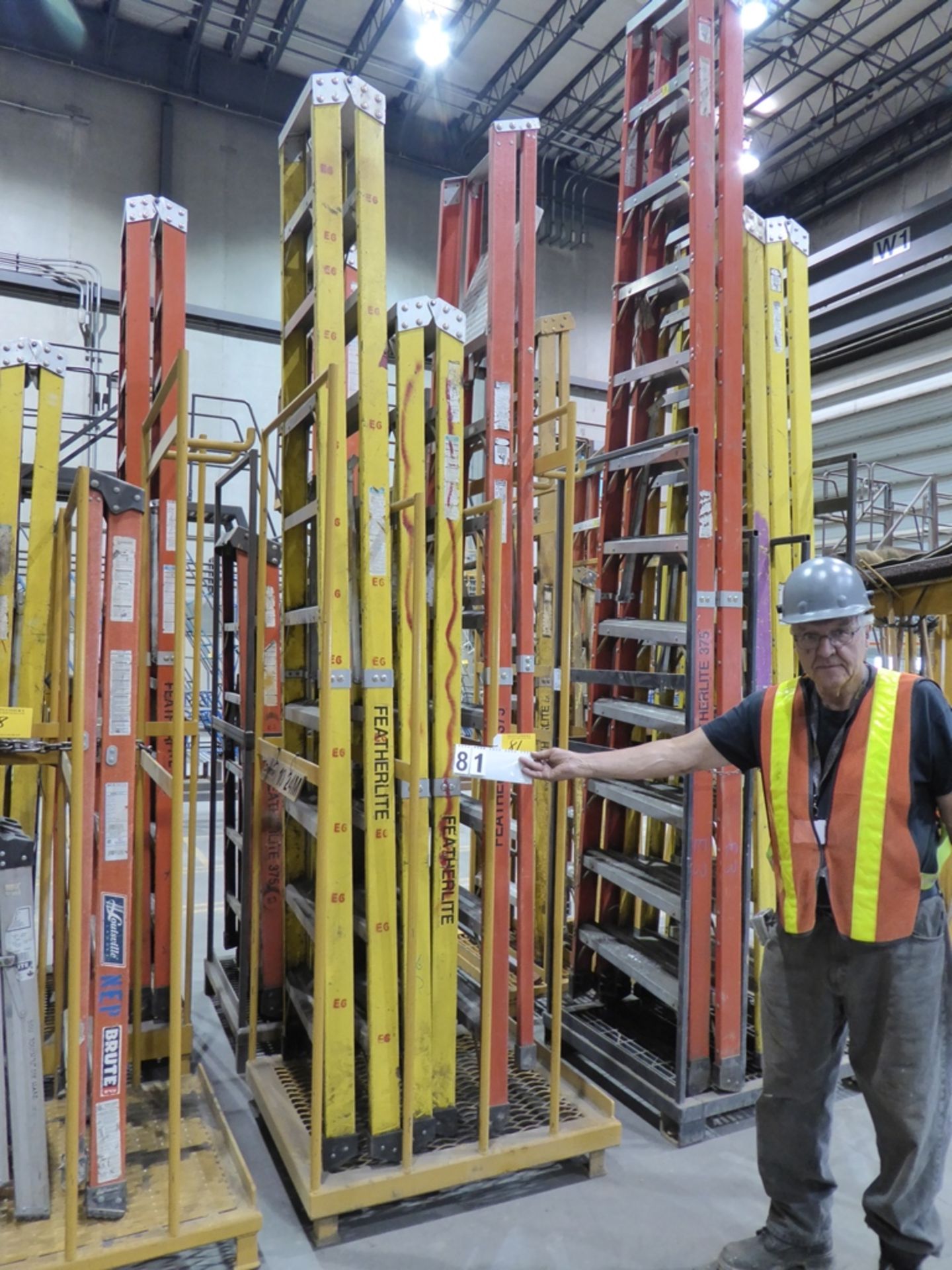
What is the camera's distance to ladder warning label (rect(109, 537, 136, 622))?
2848 mm

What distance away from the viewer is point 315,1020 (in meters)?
2.92

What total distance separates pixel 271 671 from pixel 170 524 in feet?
3.56

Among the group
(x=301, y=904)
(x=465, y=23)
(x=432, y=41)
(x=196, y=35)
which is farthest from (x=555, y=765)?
(x=196, y=35)

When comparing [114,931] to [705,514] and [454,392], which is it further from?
[705,514]

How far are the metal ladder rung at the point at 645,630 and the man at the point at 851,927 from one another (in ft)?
3.40

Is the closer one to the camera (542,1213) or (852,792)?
(852,792)

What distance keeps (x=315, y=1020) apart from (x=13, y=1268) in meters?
1.06

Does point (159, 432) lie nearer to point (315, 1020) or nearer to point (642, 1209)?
point (315, 1020)

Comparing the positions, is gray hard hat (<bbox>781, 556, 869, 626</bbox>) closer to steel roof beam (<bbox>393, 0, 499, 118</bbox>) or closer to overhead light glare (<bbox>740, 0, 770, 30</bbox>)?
overhead light glare (<bbox>740, 0, 770, 30</bbox>)

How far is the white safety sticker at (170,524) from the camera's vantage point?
163 inches

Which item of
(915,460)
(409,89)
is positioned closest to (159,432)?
(915,460)

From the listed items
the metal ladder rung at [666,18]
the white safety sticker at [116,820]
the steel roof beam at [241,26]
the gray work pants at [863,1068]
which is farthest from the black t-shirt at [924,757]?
the steel roof beam at [241,26]

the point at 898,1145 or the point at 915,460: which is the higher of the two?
the point at 915,460

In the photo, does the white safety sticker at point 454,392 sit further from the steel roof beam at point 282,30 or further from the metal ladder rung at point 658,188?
the steel roof beam at point 282,30
